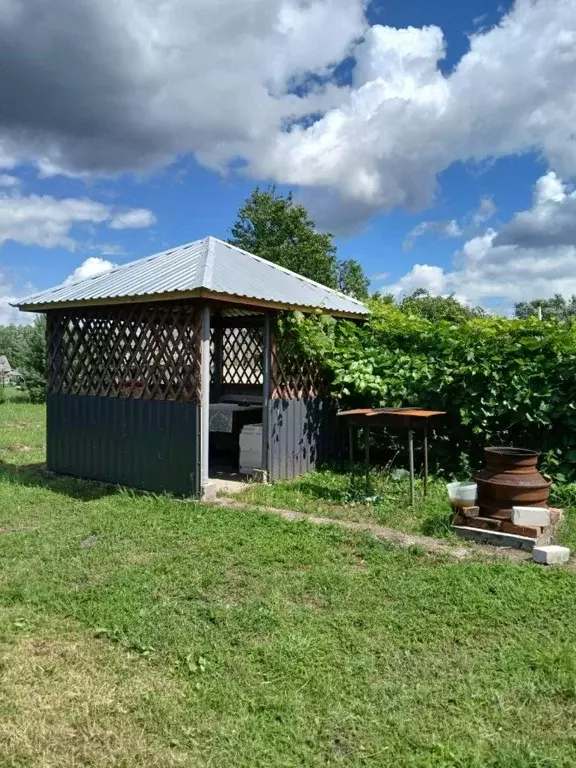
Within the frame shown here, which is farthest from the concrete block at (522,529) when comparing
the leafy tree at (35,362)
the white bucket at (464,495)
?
the leafy tree at (35,362)

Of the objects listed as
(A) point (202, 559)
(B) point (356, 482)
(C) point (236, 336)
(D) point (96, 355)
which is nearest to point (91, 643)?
(A) point (202, 559)

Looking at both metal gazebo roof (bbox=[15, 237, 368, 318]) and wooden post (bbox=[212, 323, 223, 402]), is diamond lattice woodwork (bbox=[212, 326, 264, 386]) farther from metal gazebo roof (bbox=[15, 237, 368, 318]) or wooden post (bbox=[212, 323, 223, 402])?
metal gazebo roof (bbox=[15, 237, 368, 318])

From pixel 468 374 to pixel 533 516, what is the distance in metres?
2.38

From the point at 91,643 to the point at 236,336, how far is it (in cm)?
626

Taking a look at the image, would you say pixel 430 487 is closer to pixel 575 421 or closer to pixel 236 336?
pixel 575 421

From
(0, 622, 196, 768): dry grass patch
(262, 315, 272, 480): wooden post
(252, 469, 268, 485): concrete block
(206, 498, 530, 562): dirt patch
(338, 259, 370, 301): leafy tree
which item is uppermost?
(338, 259, 370, 301): leafy tree

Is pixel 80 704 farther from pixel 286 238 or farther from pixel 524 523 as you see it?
pixel 286 238

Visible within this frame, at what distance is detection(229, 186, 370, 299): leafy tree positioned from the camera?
84.3 ft

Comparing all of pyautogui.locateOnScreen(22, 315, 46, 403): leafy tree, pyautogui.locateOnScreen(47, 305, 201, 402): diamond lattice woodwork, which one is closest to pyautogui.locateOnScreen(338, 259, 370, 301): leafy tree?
pyautogui.locateOnScreen(22, 315, 46, 403): leafy tree

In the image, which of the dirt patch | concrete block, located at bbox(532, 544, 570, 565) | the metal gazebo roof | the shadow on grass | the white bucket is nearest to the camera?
concrete block, located at bbox(532, 544, 570, 565)

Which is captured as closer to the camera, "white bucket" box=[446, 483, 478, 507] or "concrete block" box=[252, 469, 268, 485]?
"white bucket" box=[446, 483, 478, 507]

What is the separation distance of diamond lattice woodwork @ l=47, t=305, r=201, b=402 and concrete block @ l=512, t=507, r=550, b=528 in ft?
9.96

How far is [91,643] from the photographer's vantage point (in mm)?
3068

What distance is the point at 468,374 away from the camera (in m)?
6.59
